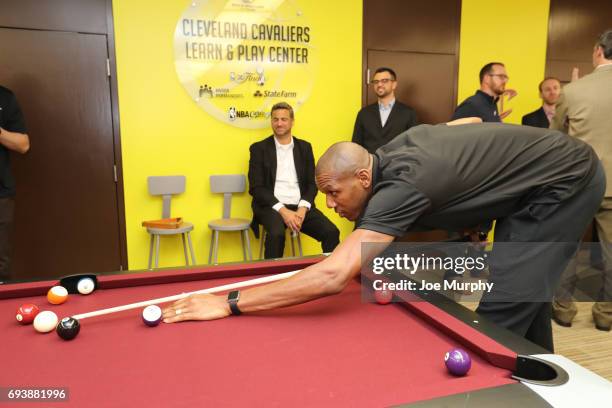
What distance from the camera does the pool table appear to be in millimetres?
952

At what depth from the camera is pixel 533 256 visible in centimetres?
160

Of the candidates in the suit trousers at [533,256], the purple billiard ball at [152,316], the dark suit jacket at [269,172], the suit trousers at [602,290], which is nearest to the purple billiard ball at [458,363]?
the suit trousers at [533,256]

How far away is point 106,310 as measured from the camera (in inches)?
54.8

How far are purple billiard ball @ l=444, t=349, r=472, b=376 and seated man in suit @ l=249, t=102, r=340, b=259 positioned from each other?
8.15ft

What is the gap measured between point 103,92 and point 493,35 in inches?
144

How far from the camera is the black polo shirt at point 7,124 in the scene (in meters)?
3.01

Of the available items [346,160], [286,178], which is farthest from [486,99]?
[346,160]

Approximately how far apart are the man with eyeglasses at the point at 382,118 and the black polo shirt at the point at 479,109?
0.49 m

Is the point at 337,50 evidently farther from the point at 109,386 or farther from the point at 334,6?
the point at 109,386

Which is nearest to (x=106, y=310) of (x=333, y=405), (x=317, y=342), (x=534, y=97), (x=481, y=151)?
(x=317, y=342)

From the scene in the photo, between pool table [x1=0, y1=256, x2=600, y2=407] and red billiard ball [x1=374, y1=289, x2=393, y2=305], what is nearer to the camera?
pool table [x1=0, y1=256, x2=600, y2=407]

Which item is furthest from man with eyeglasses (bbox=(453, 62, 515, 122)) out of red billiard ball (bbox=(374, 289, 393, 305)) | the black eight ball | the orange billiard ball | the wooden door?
the black eight ball

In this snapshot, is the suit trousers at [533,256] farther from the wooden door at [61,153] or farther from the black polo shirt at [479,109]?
the wooden door at [61,153]

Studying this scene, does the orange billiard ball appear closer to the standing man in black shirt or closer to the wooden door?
the standing man in black shirt
